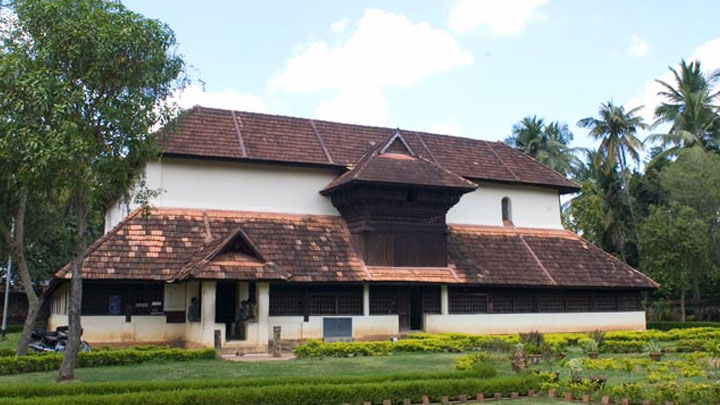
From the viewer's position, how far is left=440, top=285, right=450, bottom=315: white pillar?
81.4ft

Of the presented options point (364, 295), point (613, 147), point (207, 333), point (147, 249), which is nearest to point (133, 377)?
point (207, 333)

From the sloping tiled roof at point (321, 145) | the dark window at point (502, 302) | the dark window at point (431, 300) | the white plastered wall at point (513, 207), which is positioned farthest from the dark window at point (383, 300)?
the sloping tiled roof at point (321, 145)

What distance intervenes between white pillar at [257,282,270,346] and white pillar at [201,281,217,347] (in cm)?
114

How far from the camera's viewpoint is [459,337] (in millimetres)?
22047

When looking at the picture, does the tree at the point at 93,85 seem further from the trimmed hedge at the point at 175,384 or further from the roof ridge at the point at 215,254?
the roof ridge at the point at 215,254

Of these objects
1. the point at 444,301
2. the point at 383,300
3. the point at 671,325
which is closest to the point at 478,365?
the point at 383,300

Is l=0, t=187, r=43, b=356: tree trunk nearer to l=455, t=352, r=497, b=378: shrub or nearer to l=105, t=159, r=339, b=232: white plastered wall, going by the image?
l=105, t=159, r=339, b=232: white plastered wall

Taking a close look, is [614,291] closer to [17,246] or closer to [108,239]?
[108,239]

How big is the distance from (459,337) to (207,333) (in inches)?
309

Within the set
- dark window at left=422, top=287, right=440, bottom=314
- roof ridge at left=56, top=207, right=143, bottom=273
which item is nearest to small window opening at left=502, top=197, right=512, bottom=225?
dark window at left=422, top=287, right=440, bottom=314

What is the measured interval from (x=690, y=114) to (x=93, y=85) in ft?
128

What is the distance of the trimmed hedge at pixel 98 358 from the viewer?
15.8 m

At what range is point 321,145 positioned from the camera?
87.7ft

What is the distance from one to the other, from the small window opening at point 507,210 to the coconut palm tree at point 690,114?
58.2 ft
